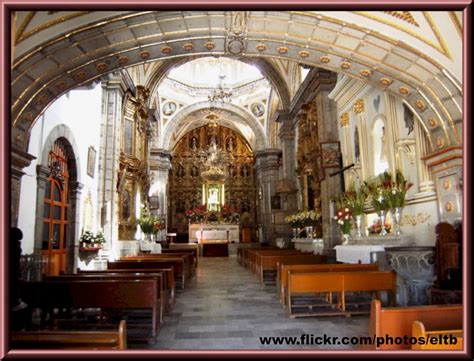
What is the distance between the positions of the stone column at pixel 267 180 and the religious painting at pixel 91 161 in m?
13.5

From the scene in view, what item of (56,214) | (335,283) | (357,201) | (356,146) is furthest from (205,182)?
(335,283)

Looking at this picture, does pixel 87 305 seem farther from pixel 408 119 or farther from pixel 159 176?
pixel 159 176

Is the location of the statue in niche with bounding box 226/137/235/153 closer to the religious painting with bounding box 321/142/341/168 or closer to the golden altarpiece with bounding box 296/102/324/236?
the golden altarpiece with bounding box 296/102/324/236

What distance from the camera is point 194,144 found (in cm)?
3092

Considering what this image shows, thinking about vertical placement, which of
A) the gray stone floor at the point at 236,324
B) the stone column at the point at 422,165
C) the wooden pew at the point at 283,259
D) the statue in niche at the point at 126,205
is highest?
the stone column at the point at 422,165

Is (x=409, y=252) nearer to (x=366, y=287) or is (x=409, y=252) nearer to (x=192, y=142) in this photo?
(x=366, y=287)

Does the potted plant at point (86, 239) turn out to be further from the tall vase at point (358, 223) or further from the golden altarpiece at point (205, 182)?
the golden altarpiece at point (205, 182)

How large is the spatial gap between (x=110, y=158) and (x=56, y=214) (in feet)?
10.3

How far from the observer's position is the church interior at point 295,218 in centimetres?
478

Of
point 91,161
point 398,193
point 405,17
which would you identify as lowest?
point 398,193

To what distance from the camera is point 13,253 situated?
4.03 meters

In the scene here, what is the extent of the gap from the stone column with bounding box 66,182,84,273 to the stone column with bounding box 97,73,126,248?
1331 mm

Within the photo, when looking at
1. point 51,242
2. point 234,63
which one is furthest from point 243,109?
point 51,242

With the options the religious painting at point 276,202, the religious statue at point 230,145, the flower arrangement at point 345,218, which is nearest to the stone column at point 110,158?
the flower arrangement at point 345,218
